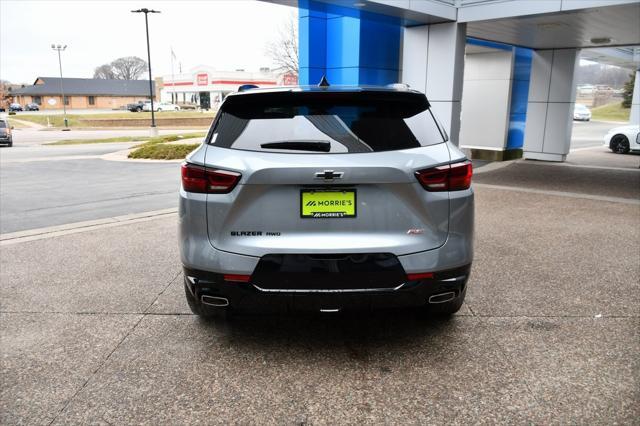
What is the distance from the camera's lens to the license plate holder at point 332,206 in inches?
119

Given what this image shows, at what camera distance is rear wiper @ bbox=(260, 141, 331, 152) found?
306 cm

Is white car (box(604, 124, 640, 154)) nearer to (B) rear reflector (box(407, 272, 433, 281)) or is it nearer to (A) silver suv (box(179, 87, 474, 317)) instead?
(A) silver suv (box(179, 87, 474, 317))

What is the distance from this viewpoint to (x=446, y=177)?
315cm

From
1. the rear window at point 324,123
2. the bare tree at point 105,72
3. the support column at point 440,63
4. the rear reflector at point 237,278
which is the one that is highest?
the bare tree at point 105,72

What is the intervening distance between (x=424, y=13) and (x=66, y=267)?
8388mm

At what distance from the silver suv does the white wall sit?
14.2 meters

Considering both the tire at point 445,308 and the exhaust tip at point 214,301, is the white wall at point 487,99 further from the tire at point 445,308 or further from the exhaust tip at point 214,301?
the exhaust tip at point 214,301

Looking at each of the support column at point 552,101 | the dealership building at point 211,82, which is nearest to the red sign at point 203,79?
the dealership building at point 211,82

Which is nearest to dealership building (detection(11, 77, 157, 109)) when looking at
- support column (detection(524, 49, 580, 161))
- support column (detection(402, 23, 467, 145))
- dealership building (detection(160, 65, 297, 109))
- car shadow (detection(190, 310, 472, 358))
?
dealership building (detection(160, 65, 297, 109))

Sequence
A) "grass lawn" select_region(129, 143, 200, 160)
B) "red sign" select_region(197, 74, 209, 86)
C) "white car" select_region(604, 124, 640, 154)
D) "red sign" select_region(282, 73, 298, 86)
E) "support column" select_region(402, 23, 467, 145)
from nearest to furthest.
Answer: "support column" select_region(402, 23, 467, 145) < "grass lawn" select_region(129, 143, 200, 160) < "white car" select_region(604, 124, 640, 154) < "red sign" select_region(282, 73, 298, 86) < "red sign" select_region(197, 74, 209, 86)

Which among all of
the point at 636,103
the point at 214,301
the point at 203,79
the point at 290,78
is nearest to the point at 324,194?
the point at 214,301

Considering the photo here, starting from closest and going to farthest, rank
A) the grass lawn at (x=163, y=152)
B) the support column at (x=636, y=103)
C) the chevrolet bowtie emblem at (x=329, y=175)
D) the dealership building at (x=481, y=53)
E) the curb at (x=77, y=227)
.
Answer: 1. the chevrolet bowtie emblem at (x=329, y=175)
2. the curb at (x=77, y=227)
3. the dealership building at (x=481, y=53)
4. the grass lawn at (x=163, y=152)
5. the support column at (x=636, y=103)

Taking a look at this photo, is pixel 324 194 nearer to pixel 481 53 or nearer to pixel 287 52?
pixel 481 53

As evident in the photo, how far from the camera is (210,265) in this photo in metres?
3.12
